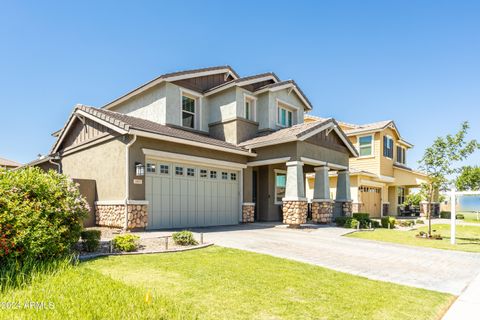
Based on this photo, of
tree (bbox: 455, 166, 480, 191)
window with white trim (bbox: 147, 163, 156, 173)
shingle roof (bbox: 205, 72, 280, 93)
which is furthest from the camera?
shingle roof (bbox: 205, 72, 280, 93)

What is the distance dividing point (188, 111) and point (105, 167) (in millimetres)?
6550

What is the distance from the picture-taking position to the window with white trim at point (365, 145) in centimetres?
2545

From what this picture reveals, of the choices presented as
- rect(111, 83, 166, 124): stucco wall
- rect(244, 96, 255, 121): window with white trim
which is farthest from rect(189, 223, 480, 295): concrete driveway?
rect(244, 96, 255, 121): window with white trim

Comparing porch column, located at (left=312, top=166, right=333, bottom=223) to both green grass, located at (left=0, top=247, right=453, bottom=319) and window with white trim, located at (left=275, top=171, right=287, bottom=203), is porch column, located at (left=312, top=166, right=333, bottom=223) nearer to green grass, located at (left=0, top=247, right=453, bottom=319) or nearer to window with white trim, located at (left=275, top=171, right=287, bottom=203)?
window with white trim, located at (left=275, top=171, right=287, bottom=203)

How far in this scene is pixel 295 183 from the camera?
14750mm

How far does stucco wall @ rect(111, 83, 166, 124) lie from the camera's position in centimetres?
1633

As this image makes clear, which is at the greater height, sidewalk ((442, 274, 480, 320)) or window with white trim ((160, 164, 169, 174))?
window with white trim ((160, 164, 169, 174))

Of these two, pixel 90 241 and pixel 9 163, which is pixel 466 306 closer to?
pixel 90 241

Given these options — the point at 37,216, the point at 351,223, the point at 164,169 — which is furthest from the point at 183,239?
the point at 351,223

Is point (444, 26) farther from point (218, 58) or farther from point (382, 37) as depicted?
point (218, 58)

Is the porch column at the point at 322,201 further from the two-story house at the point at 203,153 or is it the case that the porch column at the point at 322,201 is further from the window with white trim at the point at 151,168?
the window with white trim at the point at 151,168

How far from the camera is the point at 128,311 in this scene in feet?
12.8

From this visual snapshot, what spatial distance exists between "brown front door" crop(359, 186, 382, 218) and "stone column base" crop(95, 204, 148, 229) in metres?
18.0

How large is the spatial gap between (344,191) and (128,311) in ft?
57.2
